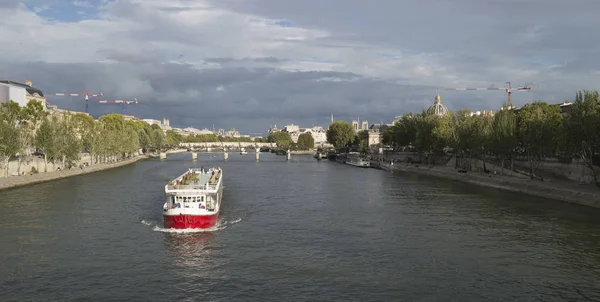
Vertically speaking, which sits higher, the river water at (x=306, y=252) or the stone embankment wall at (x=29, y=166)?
the stone embankment wall at (x=29, y=166)

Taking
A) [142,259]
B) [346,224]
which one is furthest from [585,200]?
[142,259]

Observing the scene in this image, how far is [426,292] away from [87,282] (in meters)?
18.6

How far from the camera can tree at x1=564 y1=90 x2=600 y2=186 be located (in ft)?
213

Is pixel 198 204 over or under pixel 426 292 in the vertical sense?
over

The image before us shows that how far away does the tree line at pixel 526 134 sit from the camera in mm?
66812

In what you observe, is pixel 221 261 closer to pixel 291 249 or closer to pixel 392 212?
pixel 291 249

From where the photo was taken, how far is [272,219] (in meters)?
51.2

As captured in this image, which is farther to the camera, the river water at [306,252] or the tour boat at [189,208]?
the tour boat at [189,208]

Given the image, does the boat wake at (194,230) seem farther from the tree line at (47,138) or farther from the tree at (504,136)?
the tree at (504,136)

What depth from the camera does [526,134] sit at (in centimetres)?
8356

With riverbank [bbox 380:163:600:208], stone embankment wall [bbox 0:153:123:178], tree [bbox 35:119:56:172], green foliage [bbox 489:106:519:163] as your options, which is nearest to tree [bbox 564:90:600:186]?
riverbank [bbox 380:163:600:208]

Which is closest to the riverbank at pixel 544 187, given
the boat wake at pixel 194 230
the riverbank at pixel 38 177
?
the boat wake at pixel 194 230

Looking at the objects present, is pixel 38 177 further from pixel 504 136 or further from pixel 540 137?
pixel 540 137

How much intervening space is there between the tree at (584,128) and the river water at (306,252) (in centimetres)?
863
